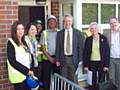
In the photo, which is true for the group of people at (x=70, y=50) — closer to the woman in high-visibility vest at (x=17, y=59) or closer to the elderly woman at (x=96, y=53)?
Result: the elderly woman at (x=96, y=53)

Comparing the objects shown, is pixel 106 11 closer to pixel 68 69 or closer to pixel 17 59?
pixel 68 69

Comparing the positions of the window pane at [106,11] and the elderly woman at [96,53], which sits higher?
the window pane at [106,11]

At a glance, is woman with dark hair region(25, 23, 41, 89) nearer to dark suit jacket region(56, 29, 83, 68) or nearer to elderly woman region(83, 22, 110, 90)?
dark suit jacket region(56, 29, 83, 68)

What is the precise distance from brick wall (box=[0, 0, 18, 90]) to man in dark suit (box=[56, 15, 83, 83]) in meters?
1.04

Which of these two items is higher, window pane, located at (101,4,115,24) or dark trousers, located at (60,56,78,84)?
window pane, located at (101,4,115,24)

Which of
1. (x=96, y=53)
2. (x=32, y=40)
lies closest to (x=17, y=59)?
(x=32, y=40)

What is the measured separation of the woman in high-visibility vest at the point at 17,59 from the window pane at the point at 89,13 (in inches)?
97.7

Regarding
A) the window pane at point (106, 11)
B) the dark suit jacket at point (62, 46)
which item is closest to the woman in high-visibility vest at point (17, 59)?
the dark suit jacket at point (62, 46)

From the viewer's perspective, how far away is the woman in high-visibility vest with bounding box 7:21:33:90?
5965mm

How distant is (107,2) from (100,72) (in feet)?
6.67

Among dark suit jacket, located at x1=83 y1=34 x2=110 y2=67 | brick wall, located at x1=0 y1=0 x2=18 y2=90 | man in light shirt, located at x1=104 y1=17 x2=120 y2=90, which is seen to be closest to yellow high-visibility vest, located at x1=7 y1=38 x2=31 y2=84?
brick wall, located at x1=0 y1=0 x2=18 y2=90

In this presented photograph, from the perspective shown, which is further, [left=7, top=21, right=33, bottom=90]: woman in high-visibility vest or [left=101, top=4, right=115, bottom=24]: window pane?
[left=101, top=4, right=115, bottom=24]: window pane

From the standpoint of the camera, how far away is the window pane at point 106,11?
8.68 m

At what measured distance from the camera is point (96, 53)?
730 centimetres
